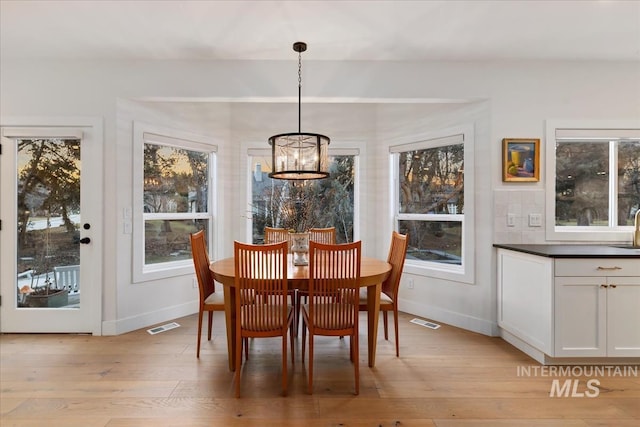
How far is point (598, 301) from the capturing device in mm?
2305

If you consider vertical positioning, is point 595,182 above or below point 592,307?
above

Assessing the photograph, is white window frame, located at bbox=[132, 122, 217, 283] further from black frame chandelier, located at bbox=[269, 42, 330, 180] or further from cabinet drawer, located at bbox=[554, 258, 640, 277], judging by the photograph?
cabinet drawer, located at bbox=[554, 258, 640, 277]

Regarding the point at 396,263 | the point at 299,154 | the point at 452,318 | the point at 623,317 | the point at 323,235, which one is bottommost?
the point at 452,318

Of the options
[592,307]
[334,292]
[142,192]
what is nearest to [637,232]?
[592,307]

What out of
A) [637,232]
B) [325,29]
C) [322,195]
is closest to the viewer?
[325,29]

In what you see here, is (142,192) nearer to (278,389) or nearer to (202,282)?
(202,282)

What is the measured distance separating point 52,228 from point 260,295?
7.92 ft

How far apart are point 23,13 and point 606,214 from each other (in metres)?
5.35

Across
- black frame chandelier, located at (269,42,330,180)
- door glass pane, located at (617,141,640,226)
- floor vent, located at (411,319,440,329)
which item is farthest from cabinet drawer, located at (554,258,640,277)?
black frame chandelier, located at (269,42,330,180)

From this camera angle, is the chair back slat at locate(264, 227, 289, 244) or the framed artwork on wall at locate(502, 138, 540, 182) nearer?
the framed artwork on wall at locate(502, 138, 540, 182)

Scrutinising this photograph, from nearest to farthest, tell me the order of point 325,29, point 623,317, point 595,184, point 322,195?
point 623,317 → point 325,29 → point 595,184 → point 322,195

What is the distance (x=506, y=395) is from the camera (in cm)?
204

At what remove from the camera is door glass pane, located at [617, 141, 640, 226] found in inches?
120

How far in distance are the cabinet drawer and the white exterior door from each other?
4.00m
